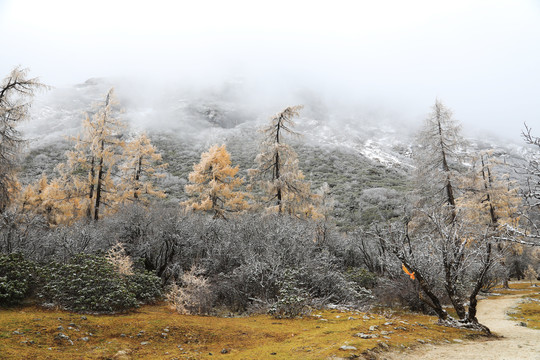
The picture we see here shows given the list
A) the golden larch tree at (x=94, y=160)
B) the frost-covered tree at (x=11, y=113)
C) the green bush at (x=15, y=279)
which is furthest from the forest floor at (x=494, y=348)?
the golden larch tree at (x=94, y=160)

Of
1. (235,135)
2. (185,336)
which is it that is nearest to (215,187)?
(185,336)

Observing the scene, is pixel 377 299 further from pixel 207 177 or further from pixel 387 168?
pixel 387 168

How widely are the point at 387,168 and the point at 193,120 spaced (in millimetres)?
50855

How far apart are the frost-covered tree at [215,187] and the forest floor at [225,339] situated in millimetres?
12039

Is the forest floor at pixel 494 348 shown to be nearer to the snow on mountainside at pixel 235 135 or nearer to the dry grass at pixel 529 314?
the dry grass at pixel 529 314

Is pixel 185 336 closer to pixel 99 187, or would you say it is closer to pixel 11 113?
pixel 11 113

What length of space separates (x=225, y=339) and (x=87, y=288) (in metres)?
3.78

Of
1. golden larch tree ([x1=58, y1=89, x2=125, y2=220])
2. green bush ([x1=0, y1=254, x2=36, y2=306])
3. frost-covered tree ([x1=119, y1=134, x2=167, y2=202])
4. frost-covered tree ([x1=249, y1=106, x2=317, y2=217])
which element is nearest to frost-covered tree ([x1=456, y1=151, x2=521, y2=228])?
frost-covered tree ([x1=249, y1=106, x2=317, y2=217])

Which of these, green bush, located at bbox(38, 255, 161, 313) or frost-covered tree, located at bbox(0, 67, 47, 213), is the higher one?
frost-covered tree, located at bbox(0, 67, 47, 213)

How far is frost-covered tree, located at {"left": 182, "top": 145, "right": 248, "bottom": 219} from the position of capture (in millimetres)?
19656

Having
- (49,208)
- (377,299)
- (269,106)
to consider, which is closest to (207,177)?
(49,208)

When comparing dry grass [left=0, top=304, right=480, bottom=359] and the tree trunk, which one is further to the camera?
the tree trunk

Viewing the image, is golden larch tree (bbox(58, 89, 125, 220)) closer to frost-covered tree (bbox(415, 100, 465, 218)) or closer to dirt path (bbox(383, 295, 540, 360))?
dirt path (bbox(383, 295, 540, 360))

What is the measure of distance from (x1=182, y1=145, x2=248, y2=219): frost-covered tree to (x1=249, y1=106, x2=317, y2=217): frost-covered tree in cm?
241
